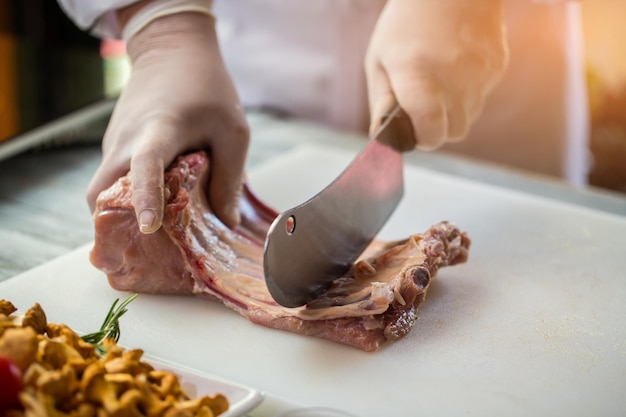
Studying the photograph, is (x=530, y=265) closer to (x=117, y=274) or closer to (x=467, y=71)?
(x=467, y=71)

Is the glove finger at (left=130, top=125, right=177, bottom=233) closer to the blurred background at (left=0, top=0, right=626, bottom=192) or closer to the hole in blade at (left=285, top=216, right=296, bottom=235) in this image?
the hole in blade at (left=285, top=216, right=296, bottom=235)

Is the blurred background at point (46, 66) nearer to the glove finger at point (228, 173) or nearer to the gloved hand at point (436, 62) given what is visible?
the glove finger at point (228, 173)

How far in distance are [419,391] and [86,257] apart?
3.11 ft

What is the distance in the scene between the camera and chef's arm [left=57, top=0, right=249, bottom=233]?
6.75 ft

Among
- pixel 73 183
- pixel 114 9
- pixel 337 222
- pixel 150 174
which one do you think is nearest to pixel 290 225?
pixel 337 222

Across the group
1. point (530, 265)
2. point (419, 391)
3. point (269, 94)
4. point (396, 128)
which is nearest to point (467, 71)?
point (396, 128)

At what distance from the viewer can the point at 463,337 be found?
1856 mm

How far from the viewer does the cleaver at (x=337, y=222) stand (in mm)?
1751

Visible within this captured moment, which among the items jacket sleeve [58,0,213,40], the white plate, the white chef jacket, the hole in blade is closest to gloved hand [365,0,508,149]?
jacket sleeve [58,0,213,40]

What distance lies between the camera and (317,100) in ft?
11.8

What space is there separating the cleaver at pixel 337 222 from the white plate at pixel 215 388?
262mm

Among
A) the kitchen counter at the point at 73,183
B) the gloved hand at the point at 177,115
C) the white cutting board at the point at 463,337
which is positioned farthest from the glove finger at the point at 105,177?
the kitchen counter at the point at 73,183

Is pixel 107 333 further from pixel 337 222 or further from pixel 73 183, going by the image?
pixel 73 183

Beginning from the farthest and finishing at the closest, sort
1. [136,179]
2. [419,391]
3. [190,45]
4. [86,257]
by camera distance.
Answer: [190,45]
[86,257]
[136,179]
[419,391]
